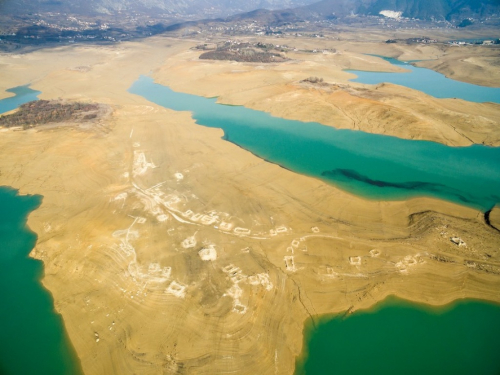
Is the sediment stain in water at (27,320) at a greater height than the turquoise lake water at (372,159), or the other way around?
the turquoise lake water at (372,159)

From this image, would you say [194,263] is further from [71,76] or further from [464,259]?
[71,76]

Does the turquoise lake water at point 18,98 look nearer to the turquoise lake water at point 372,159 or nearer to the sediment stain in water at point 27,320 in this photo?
the turquoise lake water at point 372,159

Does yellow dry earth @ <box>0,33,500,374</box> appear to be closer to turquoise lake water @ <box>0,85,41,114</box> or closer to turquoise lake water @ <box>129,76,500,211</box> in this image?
turquoise lake water @ <box>129,76,500,211</box>

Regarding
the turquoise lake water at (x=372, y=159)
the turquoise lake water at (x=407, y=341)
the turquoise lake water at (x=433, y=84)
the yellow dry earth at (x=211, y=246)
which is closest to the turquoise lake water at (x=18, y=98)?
the yellow dry earth at (x=211, y=246)

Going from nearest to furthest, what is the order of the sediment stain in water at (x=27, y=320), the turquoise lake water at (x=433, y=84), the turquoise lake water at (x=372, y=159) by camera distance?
1. the sediment stain in water at (x=27, y=320)
2. the turquoise lake water at (x=372, y=159)
3. the turquoise lake water at (x=433, y=84)

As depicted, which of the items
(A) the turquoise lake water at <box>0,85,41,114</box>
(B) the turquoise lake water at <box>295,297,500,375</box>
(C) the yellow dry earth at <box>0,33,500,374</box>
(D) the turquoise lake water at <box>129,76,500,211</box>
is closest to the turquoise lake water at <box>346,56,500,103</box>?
(C) the yellow dry earth at <box>0,33,500,374</box>

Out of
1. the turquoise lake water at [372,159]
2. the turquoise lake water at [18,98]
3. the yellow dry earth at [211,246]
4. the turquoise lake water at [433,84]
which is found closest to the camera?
the yellow dry earth at [211,246]
